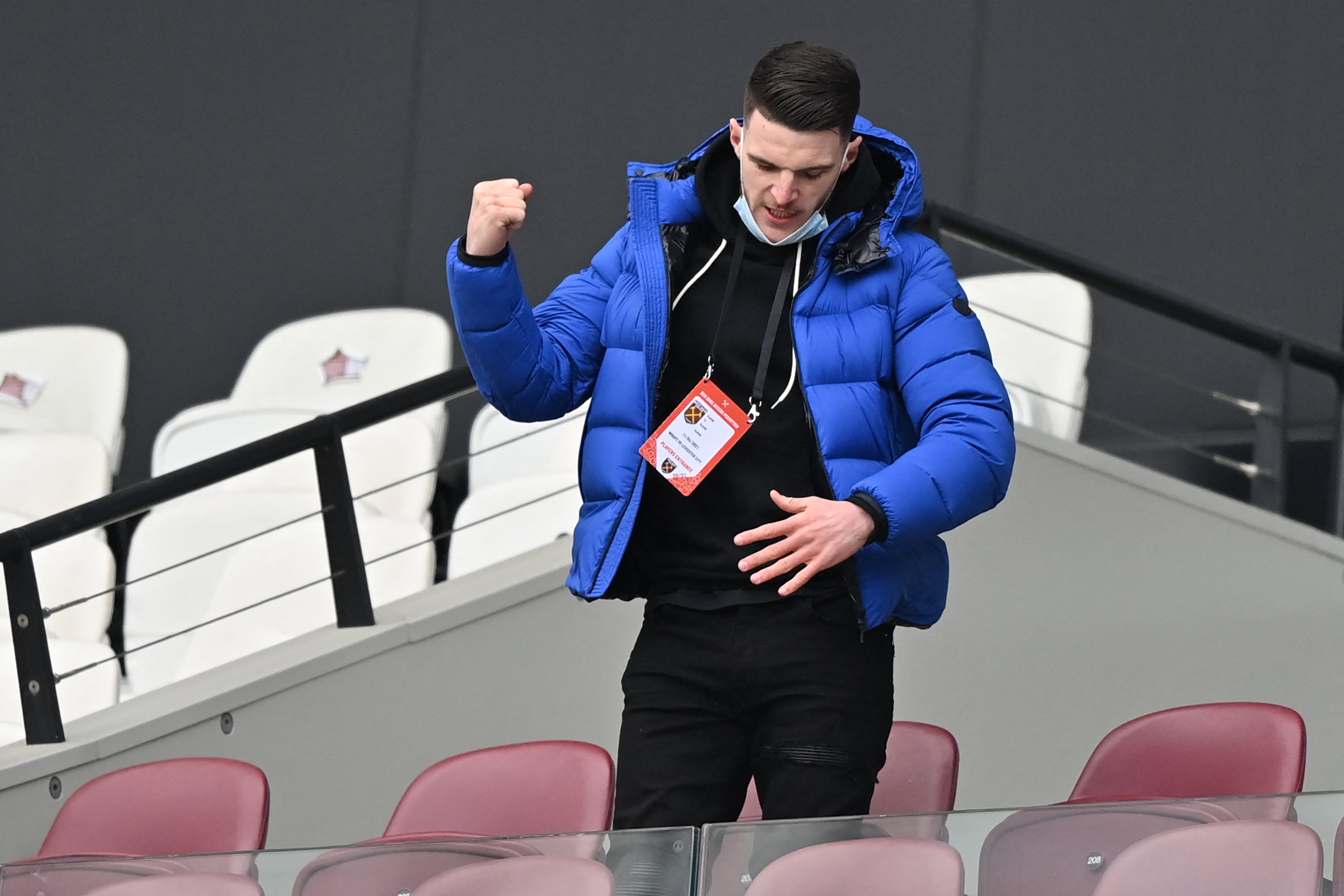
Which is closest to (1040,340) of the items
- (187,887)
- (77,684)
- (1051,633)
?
(1051,633)

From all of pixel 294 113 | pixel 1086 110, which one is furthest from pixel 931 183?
pixel 294 113

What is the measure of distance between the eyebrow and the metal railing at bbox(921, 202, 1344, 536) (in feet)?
6.68

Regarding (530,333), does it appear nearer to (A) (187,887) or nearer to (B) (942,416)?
(B) (942,416)

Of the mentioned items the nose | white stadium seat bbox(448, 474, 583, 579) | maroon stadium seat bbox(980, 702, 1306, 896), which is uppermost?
the nose

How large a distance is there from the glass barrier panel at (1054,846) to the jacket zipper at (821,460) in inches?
11.6

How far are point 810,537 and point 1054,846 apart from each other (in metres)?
0.42

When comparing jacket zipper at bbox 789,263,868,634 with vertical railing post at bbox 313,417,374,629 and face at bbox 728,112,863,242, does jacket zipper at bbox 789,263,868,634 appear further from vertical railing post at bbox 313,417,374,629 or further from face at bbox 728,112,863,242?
vertical railing post at bbox 313,417,374,629

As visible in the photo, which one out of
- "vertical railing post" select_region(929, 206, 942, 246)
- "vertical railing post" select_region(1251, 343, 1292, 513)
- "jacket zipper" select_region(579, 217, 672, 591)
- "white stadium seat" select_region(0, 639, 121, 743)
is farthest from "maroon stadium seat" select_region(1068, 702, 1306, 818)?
"white stadium seat" select_region(0, 639, 121, 743)

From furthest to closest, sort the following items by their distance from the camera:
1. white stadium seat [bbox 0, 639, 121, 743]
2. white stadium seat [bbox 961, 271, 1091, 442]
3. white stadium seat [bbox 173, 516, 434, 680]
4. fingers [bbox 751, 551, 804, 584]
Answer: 1. white stadium seat [bbox 961, 271, 1091, 442]
2. white stadium seat [bbox 173, 516, 434, 680]
3. white stadium seat [bbox 0, 639, 121, 743]
4. fingers [bbox 751, 551, 804, 584]

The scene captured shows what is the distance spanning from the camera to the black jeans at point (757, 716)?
190 centimetres

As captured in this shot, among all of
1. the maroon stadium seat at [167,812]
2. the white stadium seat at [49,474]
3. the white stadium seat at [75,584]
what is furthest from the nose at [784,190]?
the white stadium seat at [49,474]

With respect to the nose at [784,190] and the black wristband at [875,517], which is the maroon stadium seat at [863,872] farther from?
the nose at [784,190]

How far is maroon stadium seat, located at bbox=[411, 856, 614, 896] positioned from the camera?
1.66m

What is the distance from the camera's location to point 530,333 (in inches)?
78.3
